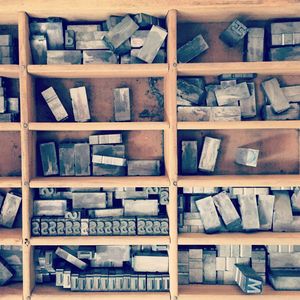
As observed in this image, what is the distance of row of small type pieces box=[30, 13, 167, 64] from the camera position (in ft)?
7.43

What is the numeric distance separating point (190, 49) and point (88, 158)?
923 millimetres

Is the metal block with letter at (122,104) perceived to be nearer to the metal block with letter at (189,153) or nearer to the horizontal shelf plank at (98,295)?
the metal block with letter at (189,153)


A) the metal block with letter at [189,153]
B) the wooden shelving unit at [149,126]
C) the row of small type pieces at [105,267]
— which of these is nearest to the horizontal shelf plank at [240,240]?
the wooden shelving unit at [149,126]

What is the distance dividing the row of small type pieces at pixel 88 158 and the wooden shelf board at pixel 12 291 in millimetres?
710

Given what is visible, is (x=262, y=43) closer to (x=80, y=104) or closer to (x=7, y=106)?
(x=80, y=104)

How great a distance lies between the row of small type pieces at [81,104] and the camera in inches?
94.0

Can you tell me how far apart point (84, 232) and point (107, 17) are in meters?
1.31

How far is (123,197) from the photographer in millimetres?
2377

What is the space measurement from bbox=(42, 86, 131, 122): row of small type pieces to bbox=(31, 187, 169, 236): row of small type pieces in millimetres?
459

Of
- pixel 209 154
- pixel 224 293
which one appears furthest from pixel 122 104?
pixel 224 293

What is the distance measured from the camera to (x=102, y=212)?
2354 mm

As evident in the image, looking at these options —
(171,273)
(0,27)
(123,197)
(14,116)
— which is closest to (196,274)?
(171,273)

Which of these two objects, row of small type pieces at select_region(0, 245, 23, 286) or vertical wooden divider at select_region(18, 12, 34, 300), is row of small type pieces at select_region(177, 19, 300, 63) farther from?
row of small type pieces at select_region(0, 245, 23, 286)

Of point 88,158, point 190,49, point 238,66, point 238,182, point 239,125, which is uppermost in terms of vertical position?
point 190,49
